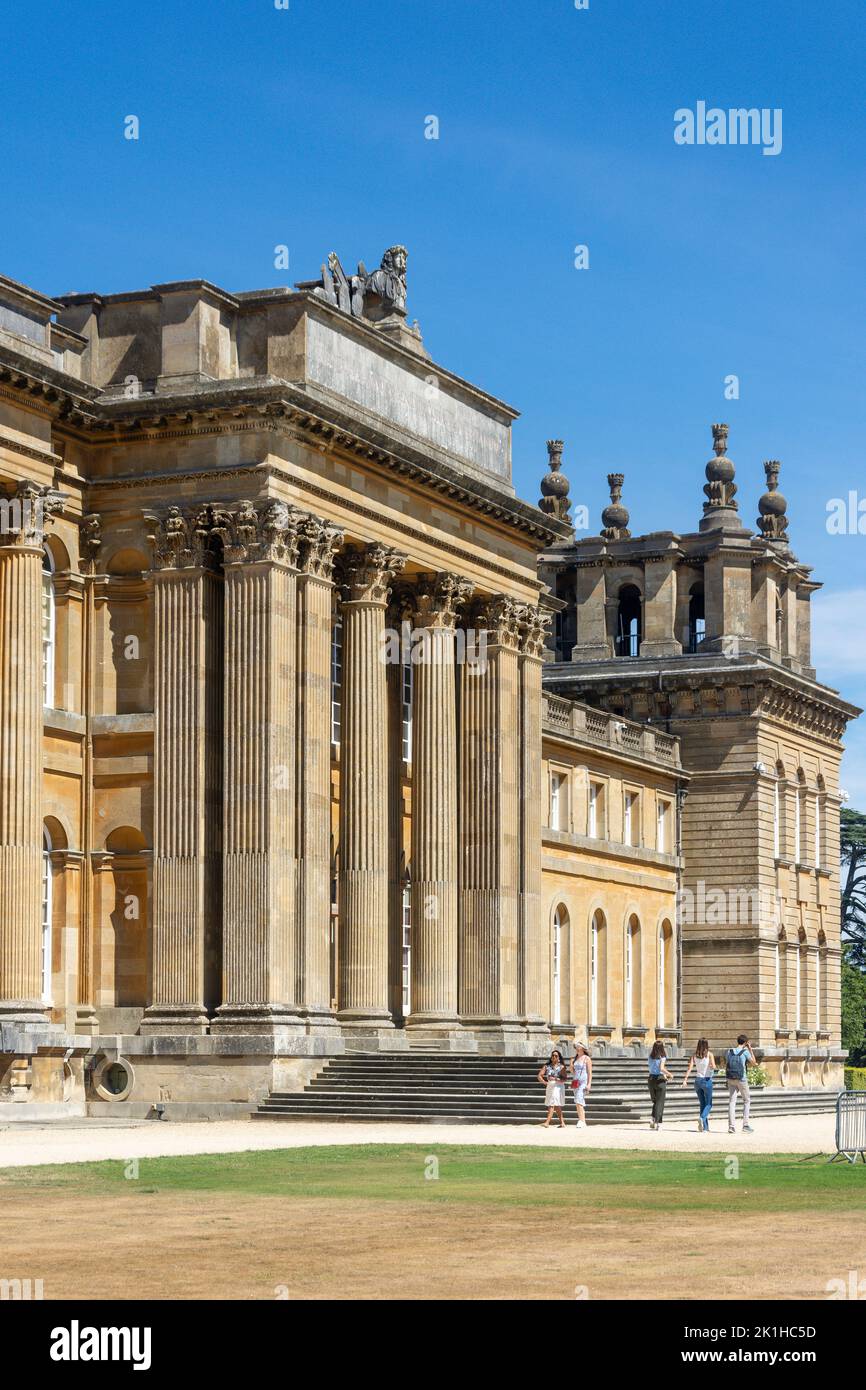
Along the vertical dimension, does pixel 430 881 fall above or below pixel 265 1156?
above

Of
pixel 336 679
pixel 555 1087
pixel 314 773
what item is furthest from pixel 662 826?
pixel 555 1087

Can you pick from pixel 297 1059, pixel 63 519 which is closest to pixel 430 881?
pixel 297 1059

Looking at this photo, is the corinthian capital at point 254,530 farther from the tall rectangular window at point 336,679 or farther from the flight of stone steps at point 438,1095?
the flight of stone steps at point 438,1095

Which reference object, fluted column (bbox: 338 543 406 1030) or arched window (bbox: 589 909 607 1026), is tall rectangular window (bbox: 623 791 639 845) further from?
fluted column (bbox: 338 543 406 1030)

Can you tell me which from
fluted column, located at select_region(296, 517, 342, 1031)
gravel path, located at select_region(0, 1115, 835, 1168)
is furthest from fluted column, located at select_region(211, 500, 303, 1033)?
gravel path, located at select_region(0, 1115, 835, 1168)

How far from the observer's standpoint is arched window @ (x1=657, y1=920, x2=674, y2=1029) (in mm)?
69688

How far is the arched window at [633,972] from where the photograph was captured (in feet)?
220

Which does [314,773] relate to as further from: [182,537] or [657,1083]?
[657,1083]

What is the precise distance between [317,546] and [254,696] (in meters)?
3.24

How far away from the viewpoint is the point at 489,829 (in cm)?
4834

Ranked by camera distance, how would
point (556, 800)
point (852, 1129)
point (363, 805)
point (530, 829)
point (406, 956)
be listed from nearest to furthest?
point (852, 1129), point (363, 805), point (406, 956), point (530, 829), point (556, 800)

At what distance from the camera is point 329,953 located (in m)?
42.9
